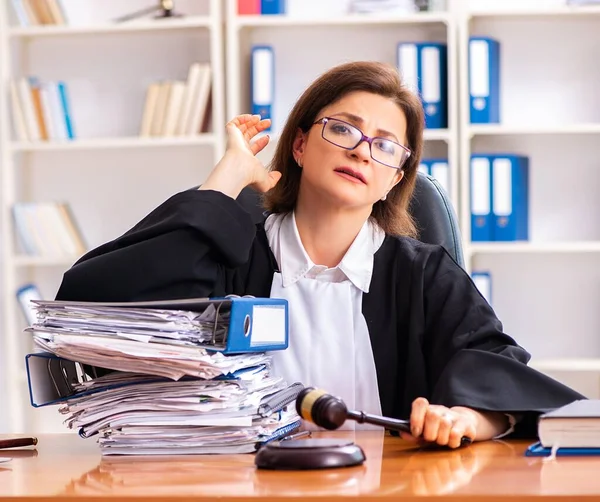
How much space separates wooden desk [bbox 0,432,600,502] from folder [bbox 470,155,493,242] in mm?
2473

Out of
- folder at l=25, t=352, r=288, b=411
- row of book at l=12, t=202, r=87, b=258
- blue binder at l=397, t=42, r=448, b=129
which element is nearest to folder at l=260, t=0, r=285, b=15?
blue binder at l=397, t=42, r=448, b=129

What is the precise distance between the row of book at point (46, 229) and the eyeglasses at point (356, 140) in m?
2.37

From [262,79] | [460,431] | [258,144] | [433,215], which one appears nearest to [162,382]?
[460,431]

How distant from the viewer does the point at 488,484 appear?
A: 94 centimetres

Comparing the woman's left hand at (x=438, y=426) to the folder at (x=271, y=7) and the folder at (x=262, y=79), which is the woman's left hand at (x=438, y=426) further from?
the folder at (x=271, y=7)

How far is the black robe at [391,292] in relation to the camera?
1.33m

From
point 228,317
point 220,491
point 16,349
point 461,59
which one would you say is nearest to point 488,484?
point 220,491

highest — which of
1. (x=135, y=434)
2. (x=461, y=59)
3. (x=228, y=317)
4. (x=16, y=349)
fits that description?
(x=461, y=59)

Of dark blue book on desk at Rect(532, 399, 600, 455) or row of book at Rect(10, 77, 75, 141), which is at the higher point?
row of book at Rect(10, 77, 75, 141)

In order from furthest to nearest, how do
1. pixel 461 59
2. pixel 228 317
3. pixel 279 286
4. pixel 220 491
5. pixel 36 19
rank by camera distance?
pixel 36 19
pixel 461 59
pixel 279 286
pixel 228 317
pixel 220 491

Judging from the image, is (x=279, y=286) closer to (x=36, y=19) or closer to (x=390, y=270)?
(x=390, y=270)

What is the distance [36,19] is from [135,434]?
3.07 metres

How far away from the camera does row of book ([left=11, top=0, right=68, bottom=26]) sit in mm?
3885

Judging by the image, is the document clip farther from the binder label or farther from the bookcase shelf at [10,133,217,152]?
the bookcase shelf at [10,133,217,152]
